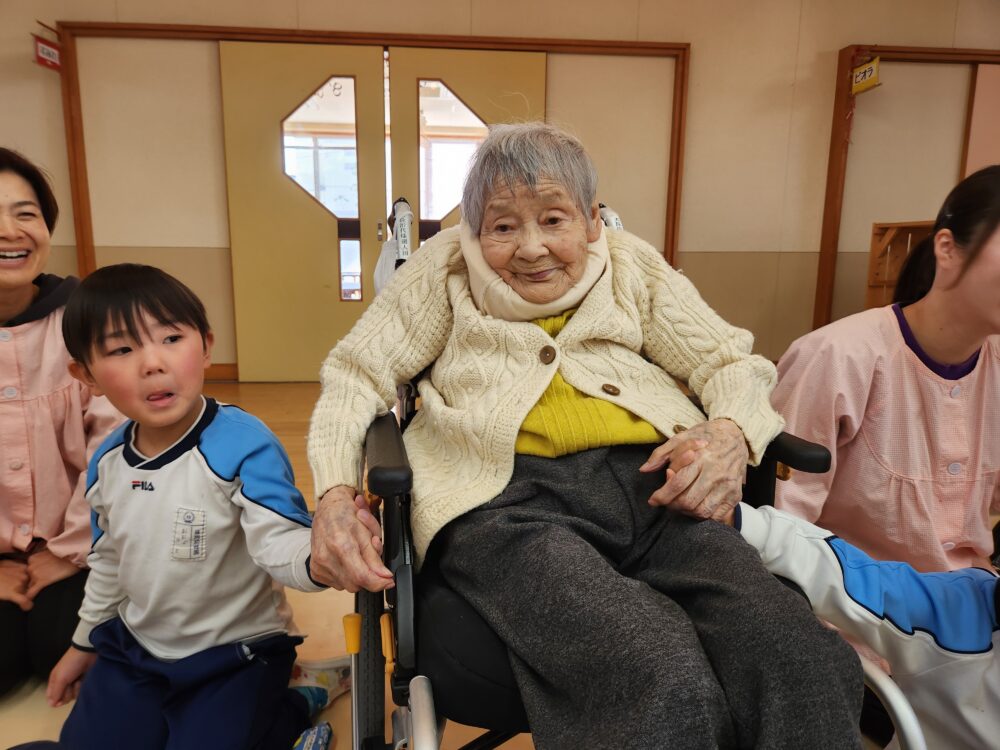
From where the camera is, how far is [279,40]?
13.1ft

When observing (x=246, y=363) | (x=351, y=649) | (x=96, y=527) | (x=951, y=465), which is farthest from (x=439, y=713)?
(x=246, y=363)

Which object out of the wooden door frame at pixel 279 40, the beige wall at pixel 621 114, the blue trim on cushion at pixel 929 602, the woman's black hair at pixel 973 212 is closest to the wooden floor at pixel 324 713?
the blue trim on cushion at pixel 929 602

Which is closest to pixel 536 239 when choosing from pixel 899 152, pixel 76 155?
pixel 76 155

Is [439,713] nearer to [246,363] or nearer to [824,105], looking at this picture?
[246,363]

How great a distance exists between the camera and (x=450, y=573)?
1.00m

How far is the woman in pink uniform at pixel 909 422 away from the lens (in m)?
1.29

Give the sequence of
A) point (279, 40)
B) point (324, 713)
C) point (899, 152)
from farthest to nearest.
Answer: point (899, 152) → point (279, 40) → point (324, 713)

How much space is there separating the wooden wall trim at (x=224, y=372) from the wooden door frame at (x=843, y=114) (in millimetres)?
4079

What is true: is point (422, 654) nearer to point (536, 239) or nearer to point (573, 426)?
point (573, 426)

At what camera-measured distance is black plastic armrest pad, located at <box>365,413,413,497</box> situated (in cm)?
84

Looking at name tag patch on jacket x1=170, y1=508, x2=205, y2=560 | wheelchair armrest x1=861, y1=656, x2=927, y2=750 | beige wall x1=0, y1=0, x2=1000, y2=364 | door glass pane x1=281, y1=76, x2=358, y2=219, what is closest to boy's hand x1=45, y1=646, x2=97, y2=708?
name tag patch on jacket x1=170, y1=508, x2=205, y2=560

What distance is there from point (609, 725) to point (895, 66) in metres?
5.09

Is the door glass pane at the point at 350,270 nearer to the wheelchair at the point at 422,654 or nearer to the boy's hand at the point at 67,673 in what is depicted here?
the boy's hand at the point at 67,673

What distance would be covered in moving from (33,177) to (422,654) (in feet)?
4.41
